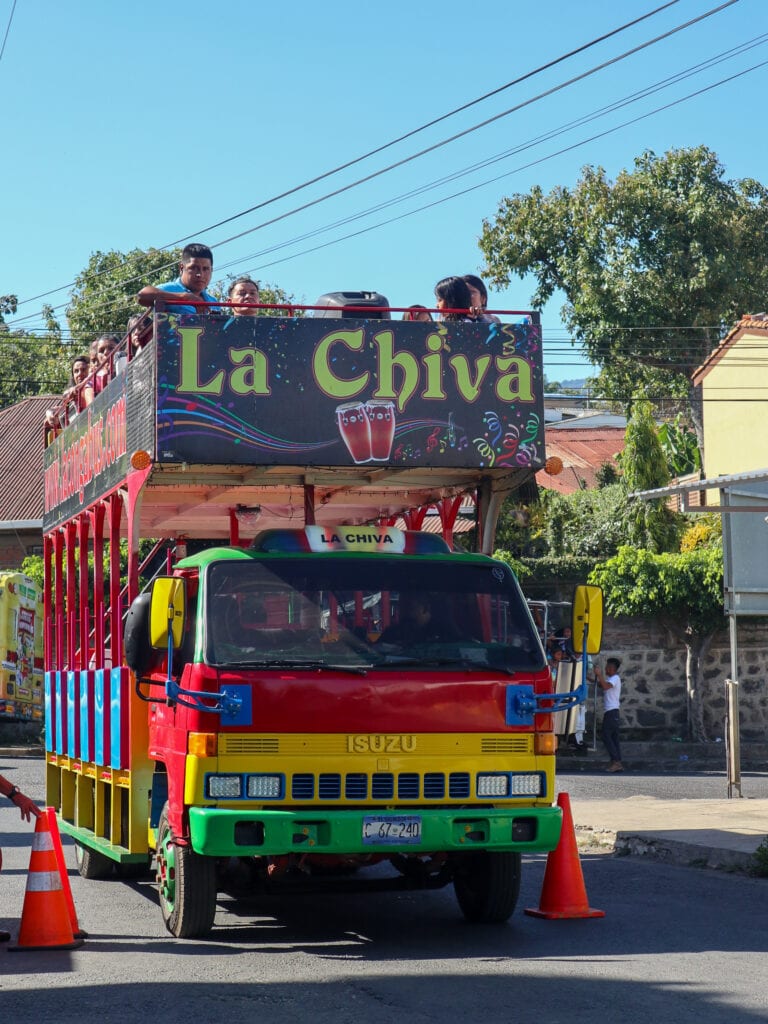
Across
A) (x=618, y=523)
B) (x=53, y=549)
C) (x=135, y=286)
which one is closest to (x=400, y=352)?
(x=53, y=549)

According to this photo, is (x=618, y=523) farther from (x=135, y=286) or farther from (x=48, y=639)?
(x=48, y=639)

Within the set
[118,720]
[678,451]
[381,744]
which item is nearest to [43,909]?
[118,720]

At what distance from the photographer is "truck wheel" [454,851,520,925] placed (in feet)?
29.7

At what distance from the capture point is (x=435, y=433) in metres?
9.46

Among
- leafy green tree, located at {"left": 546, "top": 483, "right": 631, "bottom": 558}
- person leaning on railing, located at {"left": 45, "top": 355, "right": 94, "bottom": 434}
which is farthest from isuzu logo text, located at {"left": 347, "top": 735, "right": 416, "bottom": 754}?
leafy green tree, located at {"left": 546, "top": 483, "right": 631, "bottom": 558}

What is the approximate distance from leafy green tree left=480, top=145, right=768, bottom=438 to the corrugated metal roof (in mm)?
15717

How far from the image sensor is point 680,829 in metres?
13.8

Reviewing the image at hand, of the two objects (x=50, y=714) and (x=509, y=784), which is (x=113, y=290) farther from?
(x=509, y=784)

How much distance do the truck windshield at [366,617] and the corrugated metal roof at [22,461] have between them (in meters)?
29.7

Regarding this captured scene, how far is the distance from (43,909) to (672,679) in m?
18.8

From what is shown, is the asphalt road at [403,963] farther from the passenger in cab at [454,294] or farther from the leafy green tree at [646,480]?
the leafy green tree at [646,480]

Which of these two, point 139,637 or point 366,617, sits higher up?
point 366,617

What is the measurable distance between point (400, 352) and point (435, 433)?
562 mm

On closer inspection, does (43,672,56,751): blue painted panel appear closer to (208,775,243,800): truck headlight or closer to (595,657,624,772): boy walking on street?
(208,775,243,800): truck headlight
